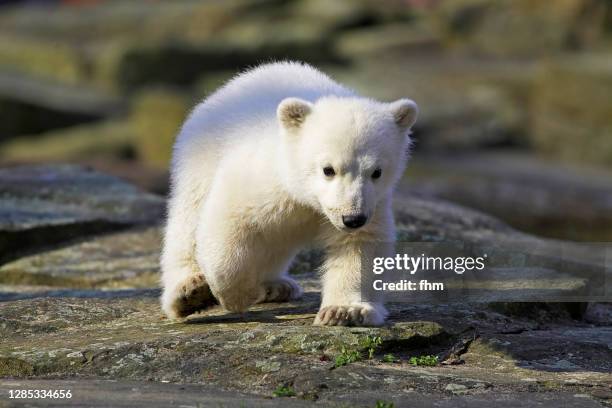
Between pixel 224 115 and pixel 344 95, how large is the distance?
679 mm

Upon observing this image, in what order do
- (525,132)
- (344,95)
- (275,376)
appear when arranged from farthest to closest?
(525,132) → (344,95) → (275,376)

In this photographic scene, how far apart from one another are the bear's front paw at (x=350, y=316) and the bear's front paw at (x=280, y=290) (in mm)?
796

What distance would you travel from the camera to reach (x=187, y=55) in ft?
71.4

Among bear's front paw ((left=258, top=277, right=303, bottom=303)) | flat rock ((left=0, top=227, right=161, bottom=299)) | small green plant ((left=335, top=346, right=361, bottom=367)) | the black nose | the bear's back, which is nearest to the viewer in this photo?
small green plant ((left=335, top=346, right=361, bottom=367))

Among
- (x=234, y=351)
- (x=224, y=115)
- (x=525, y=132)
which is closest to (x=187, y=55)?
(x=525, y=132)

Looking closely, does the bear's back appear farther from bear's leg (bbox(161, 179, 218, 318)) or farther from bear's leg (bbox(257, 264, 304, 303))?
bear's leg (bbox(257, 264, 304, 303))

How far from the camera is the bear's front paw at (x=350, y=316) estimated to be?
500 centimetres

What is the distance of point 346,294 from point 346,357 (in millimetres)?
509

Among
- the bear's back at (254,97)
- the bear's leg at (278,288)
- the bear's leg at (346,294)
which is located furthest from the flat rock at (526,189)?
the bear's leg at (346,294)

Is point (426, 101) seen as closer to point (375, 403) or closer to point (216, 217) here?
point (216, 217)

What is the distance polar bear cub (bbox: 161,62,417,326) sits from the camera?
4949mm

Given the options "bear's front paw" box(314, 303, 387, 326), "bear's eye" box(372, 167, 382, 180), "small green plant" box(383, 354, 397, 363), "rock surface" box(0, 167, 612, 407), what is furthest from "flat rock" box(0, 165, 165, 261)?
"small green plant" box(383, 354, 397, 363)

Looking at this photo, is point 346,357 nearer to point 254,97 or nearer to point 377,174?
point 377,174

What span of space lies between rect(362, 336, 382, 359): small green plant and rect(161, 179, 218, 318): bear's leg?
1.02m
